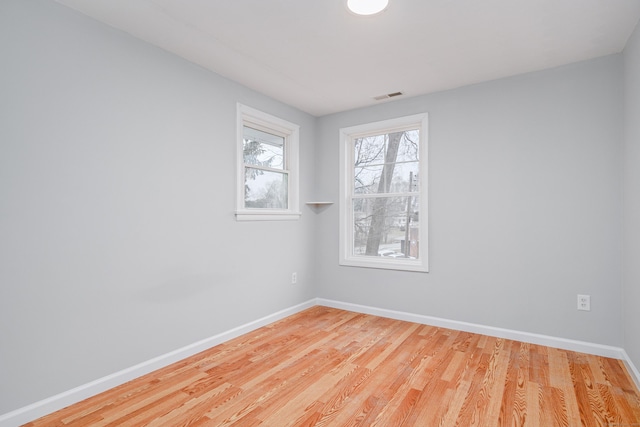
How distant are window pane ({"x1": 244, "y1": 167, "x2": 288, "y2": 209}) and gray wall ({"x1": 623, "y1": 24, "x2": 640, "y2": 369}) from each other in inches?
122

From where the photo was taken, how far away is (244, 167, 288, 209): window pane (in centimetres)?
342

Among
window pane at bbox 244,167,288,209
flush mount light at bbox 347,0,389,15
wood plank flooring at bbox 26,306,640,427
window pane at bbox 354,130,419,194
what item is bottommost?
wood plank flooring at bbox 26,306,640,427

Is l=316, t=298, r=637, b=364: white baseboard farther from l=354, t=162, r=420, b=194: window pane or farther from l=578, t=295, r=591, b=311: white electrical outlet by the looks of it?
l=354, t=162, r=420, b=194: window pane

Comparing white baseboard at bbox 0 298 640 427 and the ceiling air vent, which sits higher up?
the ceiling air vent

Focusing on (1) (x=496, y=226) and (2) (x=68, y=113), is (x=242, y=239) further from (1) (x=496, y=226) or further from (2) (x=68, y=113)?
(1) (x=496, y=226)

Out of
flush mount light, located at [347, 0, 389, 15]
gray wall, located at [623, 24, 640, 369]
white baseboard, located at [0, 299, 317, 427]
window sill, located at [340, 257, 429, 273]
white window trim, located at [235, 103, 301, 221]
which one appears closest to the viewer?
white baseboard, located at [0, 299, 317, 427]

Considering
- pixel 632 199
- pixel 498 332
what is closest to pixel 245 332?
pixel 498 332

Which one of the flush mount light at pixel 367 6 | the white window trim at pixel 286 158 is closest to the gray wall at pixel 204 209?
the white window trim at pixel 286 158

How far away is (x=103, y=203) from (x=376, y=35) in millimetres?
2242

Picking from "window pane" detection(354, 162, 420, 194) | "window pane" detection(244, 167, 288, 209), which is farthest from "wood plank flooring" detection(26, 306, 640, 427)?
"window pane" detection(354, 162, 420, 194)

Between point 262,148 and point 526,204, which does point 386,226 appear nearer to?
point 526,204

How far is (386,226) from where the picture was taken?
12.8 ft

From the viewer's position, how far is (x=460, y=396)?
82.7 inches

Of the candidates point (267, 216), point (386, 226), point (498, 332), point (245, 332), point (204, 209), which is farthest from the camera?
point (386, 226)
